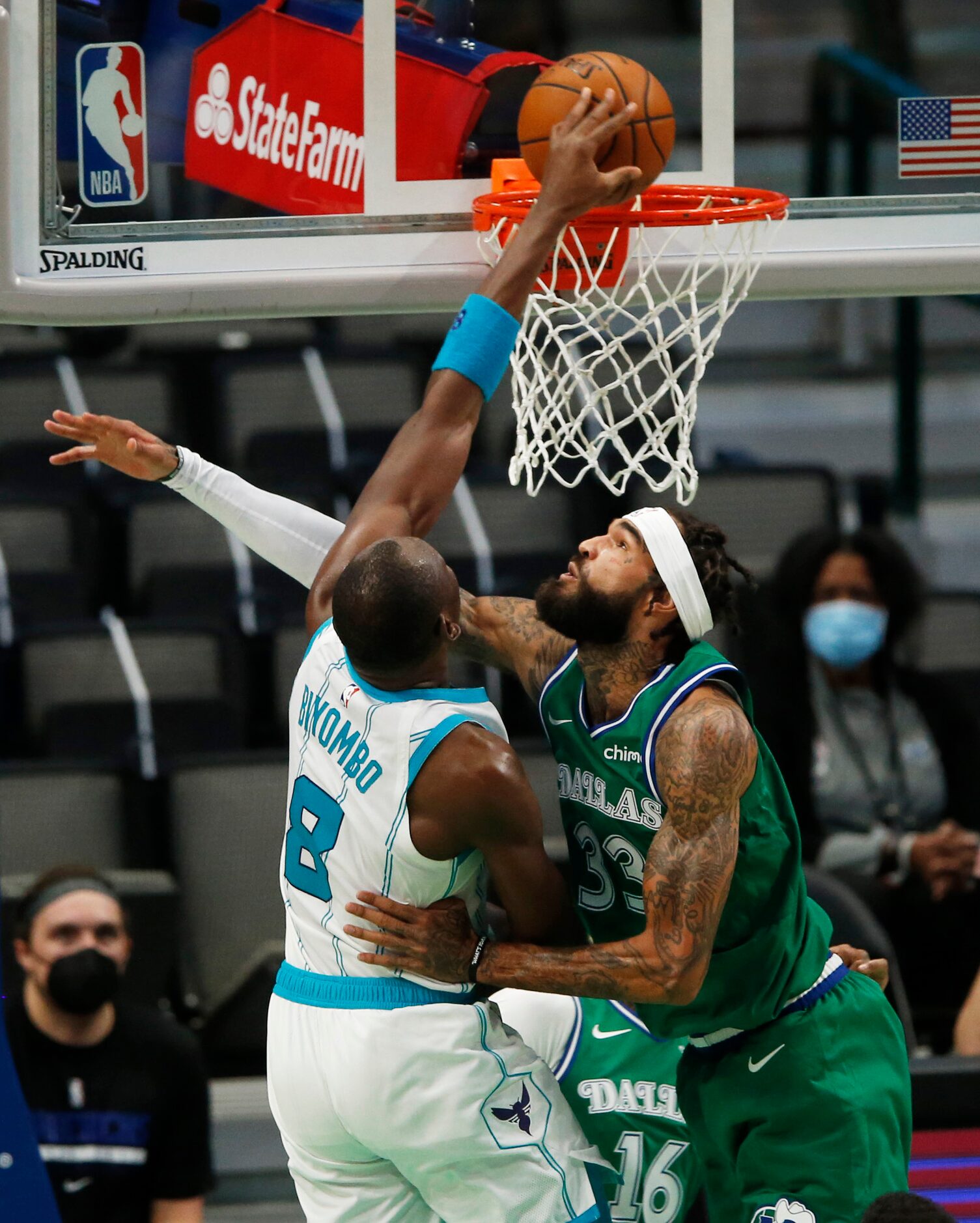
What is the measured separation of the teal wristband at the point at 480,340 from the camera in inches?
141

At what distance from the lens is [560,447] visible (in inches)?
147

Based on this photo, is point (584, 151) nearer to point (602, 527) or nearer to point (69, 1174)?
point (69, 1174)

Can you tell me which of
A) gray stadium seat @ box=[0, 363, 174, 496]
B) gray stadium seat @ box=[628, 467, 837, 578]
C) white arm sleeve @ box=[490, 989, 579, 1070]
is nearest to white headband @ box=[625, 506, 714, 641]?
white arm sleeve @ box=[490, 989, 579, 1070]

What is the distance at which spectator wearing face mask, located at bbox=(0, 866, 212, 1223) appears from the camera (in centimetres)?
490

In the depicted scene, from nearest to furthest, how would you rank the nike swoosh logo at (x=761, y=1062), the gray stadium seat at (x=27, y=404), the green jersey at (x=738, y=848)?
the green jersey at (x=738, y=848) → the nike swoosh logo at (x=761, y=1062) → the gray stadium seat at (x=27, y=404)

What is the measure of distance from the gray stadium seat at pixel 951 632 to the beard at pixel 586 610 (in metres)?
3.98

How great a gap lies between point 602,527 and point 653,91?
4.68 meters

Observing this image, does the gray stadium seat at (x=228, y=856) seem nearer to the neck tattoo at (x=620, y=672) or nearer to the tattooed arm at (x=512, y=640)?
the tattooed arm at (x=512, y=640)

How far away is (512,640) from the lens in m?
3.95

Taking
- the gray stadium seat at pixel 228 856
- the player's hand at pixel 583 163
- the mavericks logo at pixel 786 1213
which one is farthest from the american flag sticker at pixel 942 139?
the gray stadium seat at pixel 228 856

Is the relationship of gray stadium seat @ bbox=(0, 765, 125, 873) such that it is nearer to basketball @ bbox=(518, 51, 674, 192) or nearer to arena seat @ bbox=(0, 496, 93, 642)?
arena seat @ bbox=(0, 496, 93, 642)

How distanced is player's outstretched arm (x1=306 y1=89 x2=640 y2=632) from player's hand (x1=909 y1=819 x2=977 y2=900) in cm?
268

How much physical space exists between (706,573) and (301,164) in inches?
49.8

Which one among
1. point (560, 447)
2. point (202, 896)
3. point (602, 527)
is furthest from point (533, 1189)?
point (602, 527)
